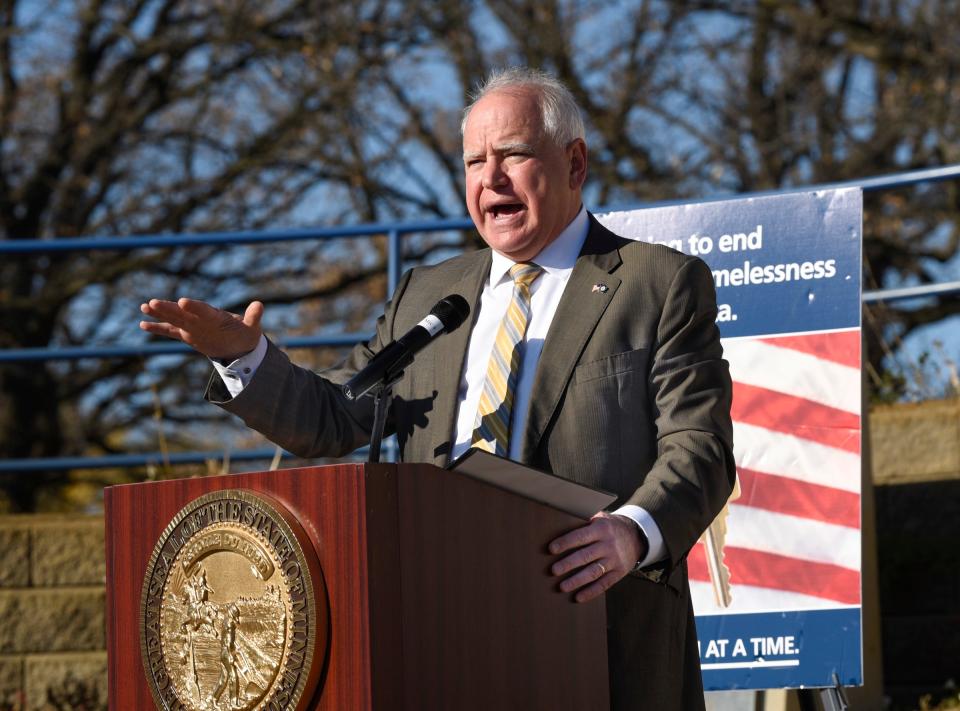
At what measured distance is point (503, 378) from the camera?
10.3 feet

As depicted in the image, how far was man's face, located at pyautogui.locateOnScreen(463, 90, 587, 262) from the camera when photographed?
320 cm

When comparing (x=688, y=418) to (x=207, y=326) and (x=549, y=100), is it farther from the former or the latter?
(x=207, y=326)

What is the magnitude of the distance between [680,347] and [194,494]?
3.36 feet

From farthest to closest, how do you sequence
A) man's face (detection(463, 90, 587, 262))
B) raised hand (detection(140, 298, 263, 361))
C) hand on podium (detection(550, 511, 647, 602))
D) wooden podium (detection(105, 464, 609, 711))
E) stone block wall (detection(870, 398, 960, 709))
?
stone block wall (detection(870, 398, 960, 709)) → man's face (detection(463, 90, 587, 262)) → raised hand (detection(140, 298, 263, 361)) → hand on podium (detection(550, 511, 647, 602)) → wooden podium (detection(105, 464, 609, 711))

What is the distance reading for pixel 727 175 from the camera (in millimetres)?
14852

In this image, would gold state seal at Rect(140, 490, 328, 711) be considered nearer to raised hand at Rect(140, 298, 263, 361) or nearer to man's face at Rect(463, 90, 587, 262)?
raised hand at Rect(140, 298, 263, 361)

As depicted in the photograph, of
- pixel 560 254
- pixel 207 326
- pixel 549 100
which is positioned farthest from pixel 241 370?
pixel 549 100

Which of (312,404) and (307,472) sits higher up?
(312,404)

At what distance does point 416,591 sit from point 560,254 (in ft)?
3.68

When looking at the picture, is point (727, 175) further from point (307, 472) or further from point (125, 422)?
point (307, 472)

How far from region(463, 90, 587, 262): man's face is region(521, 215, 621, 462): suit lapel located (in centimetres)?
13

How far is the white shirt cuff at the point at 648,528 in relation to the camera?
2770mm

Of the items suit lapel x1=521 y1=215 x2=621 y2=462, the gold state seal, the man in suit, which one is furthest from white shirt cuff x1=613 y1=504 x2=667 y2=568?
the gold state seal

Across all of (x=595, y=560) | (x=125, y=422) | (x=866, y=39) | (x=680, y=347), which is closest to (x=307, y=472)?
(x=595, y=560)
